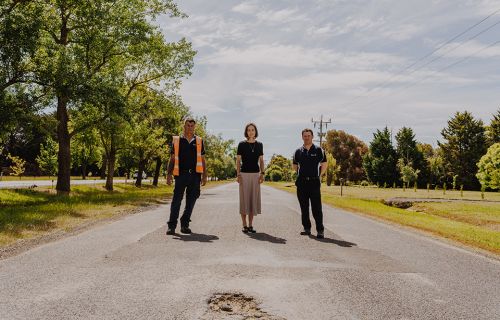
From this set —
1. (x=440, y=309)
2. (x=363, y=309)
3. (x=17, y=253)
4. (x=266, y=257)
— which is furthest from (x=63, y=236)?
(x=440, y=309)

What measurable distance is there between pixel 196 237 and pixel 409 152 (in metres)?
75.5

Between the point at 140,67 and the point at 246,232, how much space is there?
23682 mm

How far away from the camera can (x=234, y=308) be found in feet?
12.6

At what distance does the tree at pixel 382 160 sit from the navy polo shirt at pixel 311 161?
7033 cm

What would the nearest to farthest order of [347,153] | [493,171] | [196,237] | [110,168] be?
[196,237], [110,168], [493,171], [347,153]

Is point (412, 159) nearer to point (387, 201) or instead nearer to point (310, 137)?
point (387, 201)

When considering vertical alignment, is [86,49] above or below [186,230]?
above

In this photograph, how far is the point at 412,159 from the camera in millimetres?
75938

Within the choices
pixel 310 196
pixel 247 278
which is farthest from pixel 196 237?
pixel 247 278

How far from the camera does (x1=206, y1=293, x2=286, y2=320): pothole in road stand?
143 inches

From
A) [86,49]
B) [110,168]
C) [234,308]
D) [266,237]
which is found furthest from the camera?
[110,168]

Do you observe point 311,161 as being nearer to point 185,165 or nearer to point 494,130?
point 185,165

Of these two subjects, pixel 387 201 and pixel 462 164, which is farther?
pixel 462 164

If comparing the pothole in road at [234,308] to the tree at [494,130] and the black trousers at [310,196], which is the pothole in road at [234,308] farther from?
the tree at [494,130]
